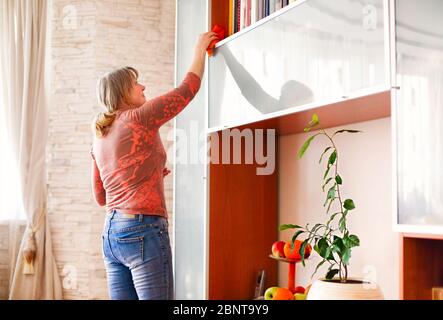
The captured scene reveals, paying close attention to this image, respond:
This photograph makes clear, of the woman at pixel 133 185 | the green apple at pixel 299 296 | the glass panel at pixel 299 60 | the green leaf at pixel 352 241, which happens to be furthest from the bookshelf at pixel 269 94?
the green apple at pixel 299 296

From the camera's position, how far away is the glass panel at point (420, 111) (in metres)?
1.65

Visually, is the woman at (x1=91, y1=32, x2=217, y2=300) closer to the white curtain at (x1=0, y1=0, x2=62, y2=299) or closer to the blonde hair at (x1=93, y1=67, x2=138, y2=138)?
the blonde hair at (x1=93, y1=67, x2=138, y2=138)

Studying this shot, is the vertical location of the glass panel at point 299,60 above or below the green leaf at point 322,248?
above

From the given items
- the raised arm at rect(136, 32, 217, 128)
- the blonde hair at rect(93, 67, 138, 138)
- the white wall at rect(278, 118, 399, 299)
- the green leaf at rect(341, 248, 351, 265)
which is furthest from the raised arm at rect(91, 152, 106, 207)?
the green leaf at rect(341, 248, 351, 265)

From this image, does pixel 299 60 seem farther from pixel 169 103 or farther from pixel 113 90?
→ pixel 113 90

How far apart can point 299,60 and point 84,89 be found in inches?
78.8

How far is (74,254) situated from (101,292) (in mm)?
290

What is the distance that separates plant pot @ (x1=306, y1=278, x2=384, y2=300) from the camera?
1.87 m

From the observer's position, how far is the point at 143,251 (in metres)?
2.37

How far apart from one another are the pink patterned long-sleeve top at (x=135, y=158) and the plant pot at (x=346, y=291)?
30.9 inches

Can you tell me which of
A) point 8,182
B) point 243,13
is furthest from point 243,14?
point 8,182

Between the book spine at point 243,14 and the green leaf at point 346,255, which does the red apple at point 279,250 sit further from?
the book spine at point 243,14

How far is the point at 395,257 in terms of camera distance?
226 centimetres
